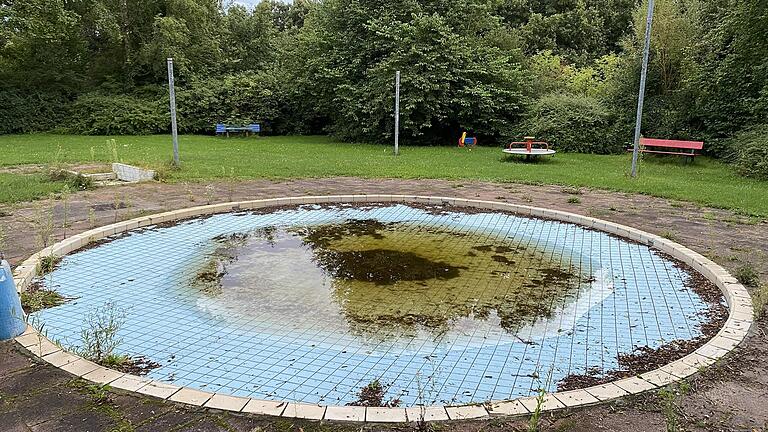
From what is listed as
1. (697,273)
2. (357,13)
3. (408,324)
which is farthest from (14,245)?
(357,13)

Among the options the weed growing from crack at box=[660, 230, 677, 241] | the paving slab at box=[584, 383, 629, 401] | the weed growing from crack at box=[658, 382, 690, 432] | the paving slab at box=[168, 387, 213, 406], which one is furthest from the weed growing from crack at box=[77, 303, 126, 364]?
the weed growing from crack at box=[660, 230, 677, 241]

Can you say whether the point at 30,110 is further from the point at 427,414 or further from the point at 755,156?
the point at 755,156

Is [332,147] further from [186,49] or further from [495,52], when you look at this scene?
[186,49]

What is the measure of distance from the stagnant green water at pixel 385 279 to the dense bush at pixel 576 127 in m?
10.3

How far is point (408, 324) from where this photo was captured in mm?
3967

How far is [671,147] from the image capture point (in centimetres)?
1395

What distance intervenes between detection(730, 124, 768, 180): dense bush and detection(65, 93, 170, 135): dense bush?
1825cm

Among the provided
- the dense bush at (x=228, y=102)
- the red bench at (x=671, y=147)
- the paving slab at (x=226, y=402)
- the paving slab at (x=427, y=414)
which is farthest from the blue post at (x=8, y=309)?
the dense bush at (x=228, y=102)

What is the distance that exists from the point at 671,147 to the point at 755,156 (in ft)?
10.5

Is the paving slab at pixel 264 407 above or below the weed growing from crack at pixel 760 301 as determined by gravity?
below

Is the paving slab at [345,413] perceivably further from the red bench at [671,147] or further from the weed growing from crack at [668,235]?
the red bench at [671,147]

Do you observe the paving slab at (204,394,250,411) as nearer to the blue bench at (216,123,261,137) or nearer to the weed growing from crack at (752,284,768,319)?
the weed growing from crack at (752,284,768,319)

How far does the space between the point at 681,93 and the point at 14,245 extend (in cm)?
1577

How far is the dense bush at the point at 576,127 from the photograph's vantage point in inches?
611
